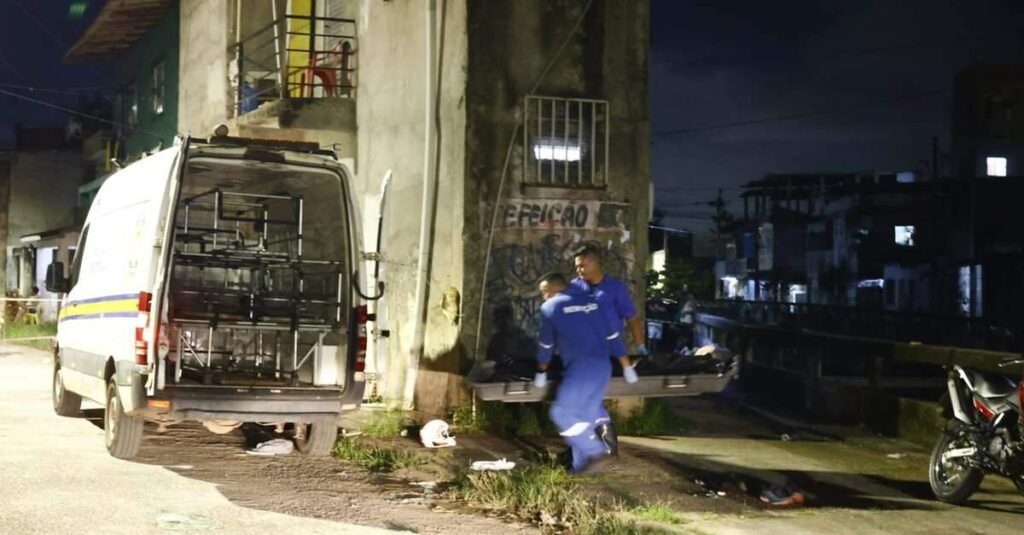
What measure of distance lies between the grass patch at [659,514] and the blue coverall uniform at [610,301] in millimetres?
1521

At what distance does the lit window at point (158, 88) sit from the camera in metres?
27.3

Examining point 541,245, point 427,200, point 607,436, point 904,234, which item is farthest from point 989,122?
point 607,436

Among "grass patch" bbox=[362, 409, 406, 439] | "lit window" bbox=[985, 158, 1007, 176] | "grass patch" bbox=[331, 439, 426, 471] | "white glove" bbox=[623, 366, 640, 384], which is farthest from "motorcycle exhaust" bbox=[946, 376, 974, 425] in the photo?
"lit window" bbox=[985, 158, 1007, 176]

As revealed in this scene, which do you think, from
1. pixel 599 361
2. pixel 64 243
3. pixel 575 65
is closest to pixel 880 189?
pixel 64 243

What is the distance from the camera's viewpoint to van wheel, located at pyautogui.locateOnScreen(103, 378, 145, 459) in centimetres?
918

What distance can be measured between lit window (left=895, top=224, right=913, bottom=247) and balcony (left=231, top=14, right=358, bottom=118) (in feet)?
115

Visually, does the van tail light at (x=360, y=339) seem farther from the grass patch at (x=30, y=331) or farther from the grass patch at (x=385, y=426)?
the grass patch at (x=30, y=331)

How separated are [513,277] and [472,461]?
2.50m

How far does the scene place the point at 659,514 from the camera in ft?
24.6

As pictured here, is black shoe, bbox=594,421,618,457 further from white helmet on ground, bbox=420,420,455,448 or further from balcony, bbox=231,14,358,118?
balcony, bbox=231,14,358,118

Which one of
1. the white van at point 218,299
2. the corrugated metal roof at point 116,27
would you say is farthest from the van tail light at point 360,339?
the corrugated metal roof at point 116,27

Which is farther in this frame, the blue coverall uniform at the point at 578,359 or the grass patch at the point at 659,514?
the blue coverall uniform at the point at 578,359

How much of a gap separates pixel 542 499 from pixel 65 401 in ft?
20.2

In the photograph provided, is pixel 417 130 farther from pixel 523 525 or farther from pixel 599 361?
pixel 523 525
